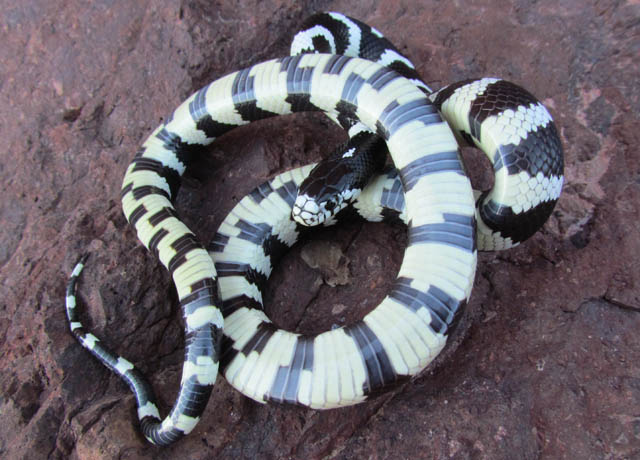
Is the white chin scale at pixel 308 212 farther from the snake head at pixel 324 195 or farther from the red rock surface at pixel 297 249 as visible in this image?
the red rock surface at pixel 297 249

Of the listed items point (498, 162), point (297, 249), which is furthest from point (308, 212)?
point (498, 162)

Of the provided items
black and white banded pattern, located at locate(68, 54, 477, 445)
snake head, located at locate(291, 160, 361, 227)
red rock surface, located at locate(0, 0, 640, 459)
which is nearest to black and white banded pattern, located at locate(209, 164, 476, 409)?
black and white banded pattern, located at locate(68, 54, 477, 445)

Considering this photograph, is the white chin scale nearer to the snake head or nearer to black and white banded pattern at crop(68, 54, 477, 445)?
the snake head

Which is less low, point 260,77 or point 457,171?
point 260,77

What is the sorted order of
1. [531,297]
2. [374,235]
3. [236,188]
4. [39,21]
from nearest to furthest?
[531,297], [374,235], [236,188], [39,21]

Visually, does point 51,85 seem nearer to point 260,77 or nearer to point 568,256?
point 260,77

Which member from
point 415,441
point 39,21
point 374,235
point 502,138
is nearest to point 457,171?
point 502,138

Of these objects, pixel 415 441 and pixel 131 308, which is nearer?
pixel 415 441
